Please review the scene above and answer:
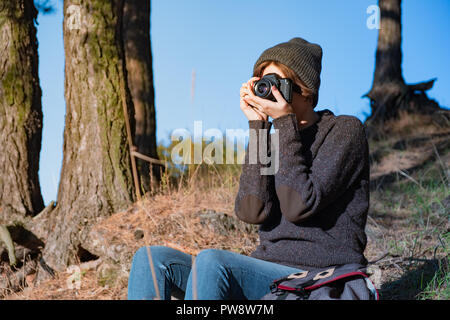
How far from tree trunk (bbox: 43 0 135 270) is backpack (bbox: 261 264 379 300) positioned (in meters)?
2.52

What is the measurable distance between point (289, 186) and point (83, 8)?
2972 millimetres

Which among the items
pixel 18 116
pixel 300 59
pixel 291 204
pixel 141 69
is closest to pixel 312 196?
pixel 291 204

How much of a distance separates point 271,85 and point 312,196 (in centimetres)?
53

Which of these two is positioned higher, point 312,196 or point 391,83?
point 391,83

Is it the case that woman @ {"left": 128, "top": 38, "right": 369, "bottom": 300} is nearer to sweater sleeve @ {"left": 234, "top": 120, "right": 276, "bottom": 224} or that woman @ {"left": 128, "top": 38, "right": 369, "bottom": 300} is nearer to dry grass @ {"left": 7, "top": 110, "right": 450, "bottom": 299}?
sweater sleeve @ {"left": 234, "top": 120, "right": 276, "bottom": 224}

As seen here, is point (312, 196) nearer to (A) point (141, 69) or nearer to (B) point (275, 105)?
(B) point (275, 105)

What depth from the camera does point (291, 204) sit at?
76.0 inches

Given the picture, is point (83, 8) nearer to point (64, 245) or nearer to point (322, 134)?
point (64, 245)

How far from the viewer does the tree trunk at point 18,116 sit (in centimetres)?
441

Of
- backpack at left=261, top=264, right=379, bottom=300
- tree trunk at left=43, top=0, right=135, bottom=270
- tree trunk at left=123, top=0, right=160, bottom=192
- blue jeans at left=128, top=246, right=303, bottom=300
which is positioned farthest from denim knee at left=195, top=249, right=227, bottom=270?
tree trunk at left=123, top=0, right=160, bottom=192

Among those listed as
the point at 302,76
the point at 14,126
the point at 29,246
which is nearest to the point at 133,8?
the point at 14,126

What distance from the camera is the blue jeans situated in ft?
5.74

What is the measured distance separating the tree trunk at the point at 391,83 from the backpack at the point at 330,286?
669 cm
